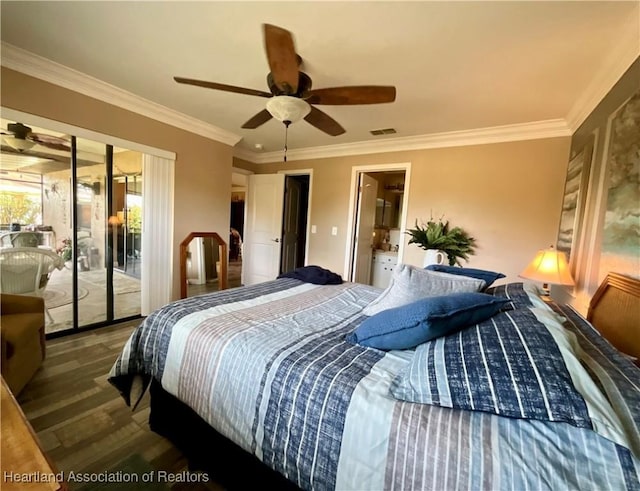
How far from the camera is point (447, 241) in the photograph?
3.11m

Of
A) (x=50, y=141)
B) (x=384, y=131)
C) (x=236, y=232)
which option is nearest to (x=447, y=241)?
(x=384, y=131)

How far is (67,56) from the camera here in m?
2.13

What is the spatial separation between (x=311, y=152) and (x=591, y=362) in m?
4.01

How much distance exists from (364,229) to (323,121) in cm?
216

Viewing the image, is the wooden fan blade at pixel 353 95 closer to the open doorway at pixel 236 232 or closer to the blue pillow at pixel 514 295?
the blue pillow at pixel 514 295

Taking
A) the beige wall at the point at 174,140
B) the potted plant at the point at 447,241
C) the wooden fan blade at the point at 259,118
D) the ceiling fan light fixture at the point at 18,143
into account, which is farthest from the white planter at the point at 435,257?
the ceiling fan light fixture at the point at 18,143

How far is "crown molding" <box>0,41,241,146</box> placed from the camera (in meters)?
2.12

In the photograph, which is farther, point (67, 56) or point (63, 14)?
point (67, 56)

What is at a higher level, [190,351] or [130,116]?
[130,116]

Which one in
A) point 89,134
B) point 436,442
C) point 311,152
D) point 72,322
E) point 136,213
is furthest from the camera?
point 311,152

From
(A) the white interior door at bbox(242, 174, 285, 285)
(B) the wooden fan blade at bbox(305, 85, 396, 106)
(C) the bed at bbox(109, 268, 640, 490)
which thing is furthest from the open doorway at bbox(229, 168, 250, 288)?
(C) the bed at bbox(109, 268, 640, 490)

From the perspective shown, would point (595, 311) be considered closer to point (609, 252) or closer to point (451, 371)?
point (609, 252)

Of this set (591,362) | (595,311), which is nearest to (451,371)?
(591,362)

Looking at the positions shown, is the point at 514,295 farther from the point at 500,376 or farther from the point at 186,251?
the point at 186,251
